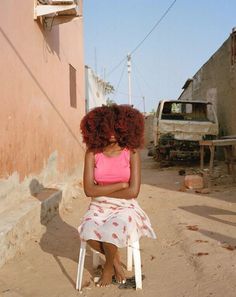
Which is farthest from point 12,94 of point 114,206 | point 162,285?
point 162,285

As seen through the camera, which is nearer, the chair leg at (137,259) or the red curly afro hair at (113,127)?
the chair leg at (137,259)

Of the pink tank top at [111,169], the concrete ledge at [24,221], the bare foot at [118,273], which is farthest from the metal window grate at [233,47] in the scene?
the bare foot at [118,273]

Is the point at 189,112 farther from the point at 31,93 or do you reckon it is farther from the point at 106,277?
the point at 106,277

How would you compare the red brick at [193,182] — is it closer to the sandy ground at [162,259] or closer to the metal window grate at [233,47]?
the sandy ground at [162,259]

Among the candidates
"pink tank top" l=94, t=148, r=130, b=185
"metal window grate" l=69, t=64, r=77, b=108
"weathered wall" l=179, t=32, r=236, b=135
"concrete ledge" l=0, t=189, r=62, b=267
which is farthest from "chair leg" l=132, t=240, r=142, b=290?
"weathered wall" l=179, t=32, r=236, b=135

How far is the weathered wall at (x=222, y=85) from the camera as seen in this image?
488 inches

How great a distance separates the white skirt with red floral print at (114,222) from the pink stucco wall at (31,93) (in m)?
1.62

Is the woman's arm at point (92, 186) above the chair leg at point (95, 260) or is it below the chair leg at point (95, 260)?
above

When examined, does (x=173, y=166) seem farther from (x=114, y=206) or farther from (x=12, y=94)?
(x=114, y=206)

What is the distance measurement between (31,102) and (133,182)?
2.90 meters

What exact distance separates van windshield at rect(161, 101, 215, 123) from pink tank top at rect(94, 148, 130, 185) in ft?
33.1

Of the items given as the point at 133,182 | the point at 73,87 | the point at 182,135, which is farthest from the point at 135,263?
the point at 182,135

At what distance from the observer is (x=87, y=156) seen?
11.6ft

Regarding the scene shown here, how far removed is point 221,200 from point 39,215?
3435 mm
